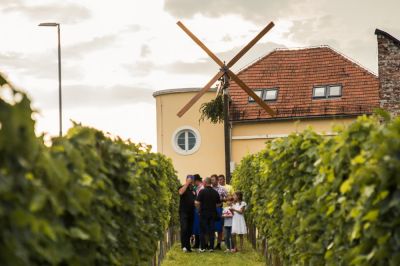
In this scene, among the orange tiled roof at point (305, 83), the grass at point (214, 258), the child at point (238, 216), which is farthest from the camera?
the orange tiled roof at point (305, 83)

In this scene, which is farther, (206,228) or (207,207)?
(206,228)

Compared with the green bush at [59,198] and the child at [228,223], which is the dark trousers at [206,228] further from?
the green bush at [59,198]

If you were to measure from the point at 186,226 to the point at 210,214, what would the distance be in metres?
0.98

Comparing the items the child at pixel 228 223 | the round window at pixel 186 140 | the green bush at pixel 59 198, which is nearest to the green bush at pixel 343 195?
the green bush at pixel 59 198

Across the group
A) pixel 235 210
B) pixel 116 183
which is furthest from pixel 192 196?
pixel 116 183

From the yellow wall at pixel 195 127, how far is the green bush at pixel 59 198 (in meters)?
37.6

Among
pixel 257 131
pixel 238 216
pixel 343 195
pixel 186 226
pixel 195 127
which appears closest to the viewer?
pixel 343 195

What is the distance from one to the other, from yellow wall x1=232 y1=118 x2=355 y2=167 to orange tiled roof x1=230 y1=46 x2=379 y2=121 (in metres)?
0.41

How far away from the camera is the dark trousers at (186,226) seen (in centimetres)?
2262

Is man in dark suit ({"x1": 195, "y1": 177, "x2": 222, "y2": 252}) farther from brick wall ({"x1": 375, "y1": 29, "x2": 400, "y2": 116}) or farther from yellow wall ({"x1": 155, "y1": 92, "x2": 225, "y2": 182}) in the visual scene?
yellow wall ({"x1": 155, "y1": 92, "x2": 225, "y2": 182})

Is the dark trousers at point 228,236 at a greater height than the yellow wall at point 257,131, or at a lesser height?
lesser

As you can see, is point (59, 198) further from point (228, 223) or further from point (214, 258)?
point (228, 223)

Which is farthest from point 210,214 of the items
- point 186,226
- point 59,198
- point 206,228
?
point 59,198

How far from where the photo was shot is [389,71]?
43.0 meters
